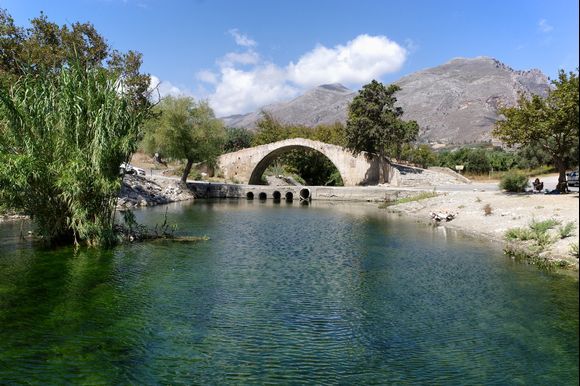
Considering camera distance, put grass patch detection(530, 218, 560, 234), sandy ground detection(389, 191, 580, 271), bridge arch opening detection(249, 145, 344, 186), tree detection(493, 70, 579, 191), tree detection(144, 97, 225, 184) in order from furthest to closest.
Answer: bridge arch opening detection(249, 145, 344, 186)
tree detection(144, 97, 225, 184)
tree detection(493, 70, 579, 191)
grass patch detection(530, 218, 560, 234)
sandy ground detection(389, 191, 580, 271)

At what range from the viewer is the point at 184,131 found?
2163 inches

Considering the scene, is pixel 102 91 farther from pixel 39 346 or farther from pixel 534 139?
pixel 534 139

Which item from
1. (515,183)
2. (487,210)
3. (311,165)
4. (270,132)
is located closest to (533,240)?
(487,210)

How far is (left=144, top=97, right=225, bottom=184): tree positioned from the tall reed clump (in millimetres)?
33303

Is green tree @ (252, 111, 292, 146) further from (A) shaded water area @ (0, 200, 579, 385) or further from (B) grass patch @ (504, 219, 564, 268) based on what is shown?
(A) shaded water area @ (0, 200, 579, 385)

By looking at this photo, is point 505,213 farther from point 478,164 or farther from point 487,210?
point 478,164

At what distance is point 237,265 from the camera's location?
1984 cm

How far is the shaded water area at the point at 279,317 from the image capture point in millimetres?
9984

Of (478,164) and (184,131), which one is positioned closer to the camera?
(184,131)

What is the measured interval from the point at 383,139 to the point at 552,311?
51.6m

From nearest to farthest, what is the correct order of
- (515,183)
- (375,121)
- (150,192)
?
(515,183)
(150,192)
(375,121)

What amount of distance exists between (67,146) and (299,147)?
53845mm

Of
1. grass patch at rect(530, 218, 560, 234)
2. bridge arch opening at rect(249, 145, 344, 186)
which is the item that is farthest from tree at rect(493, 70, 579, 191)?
bridge arch opening at rect(249, 145, 344, 186)

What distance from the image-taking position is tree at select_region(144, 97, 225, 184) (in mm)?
54344
